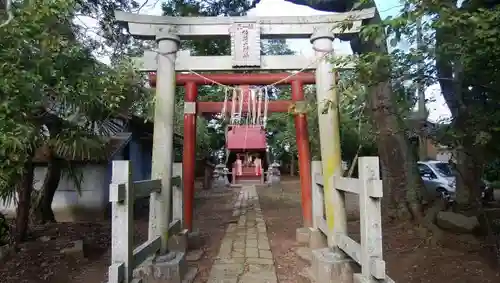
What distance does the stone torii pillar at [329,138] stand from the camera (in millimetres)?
5109

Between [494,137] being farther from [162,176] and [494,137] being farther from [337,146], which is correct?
[162,176]

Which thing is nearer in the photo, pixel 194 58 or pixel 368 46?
pixel 194 58

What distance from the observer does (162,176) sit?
5.31 meters

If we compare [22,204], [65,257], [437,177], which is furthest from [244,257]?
[437,177]

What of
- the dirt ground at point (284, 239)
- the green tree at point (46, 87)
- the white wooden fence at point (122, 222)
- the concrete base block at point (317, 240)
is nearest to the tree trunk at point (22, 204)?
the green tree at point (46, 87)

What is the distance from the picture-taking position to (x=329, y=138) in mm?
5363

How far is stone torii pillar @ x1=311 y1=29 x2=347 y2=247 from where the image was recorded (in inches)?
201

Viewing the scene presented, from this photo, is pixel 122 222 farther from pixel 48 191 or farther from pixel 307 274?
pixel 48 191

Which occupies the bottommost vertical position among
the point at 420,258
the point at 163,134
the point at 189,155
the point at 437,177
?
the point at 420,258

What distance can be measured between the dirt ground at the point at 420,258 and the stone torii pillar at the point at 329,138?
886 mm

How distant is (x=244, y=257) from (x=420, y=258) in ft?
8.74

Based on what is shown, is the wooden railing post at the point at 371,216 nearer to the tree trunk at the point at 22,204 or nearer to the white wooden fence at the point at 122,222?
the white wooden fence at the point at 122,222

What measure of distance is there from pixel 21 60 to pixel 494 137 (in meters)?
5.25

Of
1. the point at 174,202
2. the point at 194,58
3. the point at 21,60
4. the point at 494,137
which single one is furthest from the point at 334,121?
the point at 21,60
